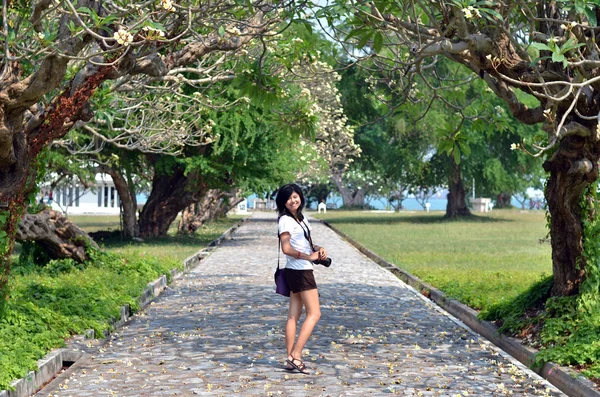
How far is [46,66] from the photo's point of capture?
9.29 metres

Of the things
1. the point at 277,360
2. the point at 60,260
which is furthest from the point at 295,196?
the point at 60,260

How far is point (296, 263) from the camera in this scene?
371 inches

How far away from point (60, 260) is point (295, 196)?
10734mm

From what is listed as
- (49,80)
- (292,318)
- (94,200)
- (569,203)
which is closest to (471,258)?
(569,203)

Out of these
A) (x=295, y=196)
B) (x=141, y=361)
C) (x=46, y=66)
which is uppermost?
(x=46, y=66)

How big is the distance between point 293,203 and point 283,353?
6.25ft

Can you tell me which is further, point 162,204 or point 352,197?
point 352,197

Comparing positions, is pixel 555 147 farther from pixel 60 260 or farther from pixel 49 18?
pixel 60 260

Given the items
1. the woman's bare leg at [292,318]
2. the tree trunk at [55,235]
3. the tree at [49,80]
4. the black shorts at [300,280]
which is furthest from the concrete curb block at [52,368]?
the tree trunk at [55,235]

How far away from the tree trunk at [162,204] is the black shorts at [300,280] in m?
25.4

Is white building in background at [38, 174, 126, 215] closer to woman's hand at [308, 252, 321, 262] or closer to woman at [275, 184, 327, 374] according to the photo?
woman at [275, 184, 327, 374]

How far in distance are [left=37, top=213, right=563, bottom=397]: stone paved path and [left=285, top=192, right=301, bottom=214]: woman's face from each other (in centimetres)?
153

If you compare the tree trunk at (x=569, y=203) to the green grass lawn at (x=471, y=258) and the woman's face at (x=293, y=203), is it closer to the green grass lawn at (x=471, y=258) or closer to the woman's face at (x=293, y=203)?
the green grass lawn at (x=471, y=258)

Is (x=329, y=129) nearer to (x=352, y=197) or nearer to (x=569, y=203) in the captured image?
(x=569, y=203)
